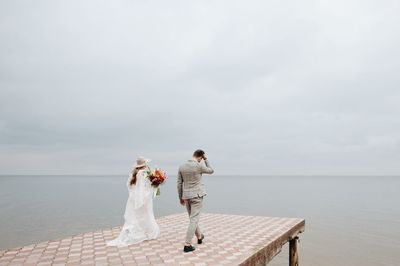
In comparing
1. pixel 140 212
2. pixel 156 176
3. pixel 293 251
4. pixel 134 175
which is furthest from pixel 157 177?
pixel 293 251

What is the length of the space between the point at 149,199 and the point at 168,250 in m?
1.66

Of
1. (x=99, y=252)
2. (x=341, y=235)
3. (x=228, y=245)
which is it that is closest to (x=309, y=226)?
(x=341, y=235)

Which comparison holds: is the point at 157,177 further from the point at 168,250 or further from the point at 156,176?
the point at 168,250

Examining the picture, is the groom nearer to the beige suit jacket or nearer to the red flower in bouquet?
the beige suit jacket

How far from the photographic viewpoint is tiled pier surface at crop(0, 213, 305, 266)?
6496 mm

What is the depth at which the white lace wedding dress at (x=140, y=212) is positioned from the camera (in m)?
8.27

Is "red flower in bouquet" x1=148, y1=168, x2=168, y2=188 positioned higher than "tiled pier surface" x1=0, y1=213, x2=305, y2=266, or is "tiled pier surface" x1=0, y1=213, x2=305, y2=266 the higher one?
"red flower in bouquet" x1=148, y1=168, x2=168, y2=188

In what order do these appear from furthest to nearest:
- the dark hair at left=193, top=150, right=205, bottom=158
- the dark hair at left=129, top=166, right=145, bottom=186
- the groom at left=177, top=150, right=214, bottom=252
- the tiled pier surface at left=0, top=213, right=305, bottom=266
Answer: the dark hair at left=129, top=166, right=145, bottom=186, the dark hair at left=193, top=150, right=205, bottom=158, the groom at left=177, top=150, right=214, bottom=252, the tiled pier surface at left=0, top=213, right=305, bottom=266

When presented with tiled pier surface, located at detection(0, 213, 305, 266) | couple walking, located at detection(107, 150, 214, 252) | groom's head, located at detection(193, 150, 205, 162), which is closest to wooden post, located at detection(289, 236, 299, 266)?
tiled pier surface, located at detection(0, 213, 305, 266)

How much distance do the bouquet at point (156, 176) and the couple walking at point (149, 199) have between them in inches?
3.6

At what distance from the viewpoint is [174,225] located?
10797mm

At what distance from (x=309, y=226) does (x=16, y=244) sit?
23.2 m

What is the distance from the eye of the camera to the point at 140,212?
8.45 meters

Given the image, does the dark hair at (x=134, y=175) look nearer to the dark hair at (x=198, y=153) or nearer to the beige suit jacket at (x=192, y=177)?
the beige suit jacket at (x=192, y=177)
